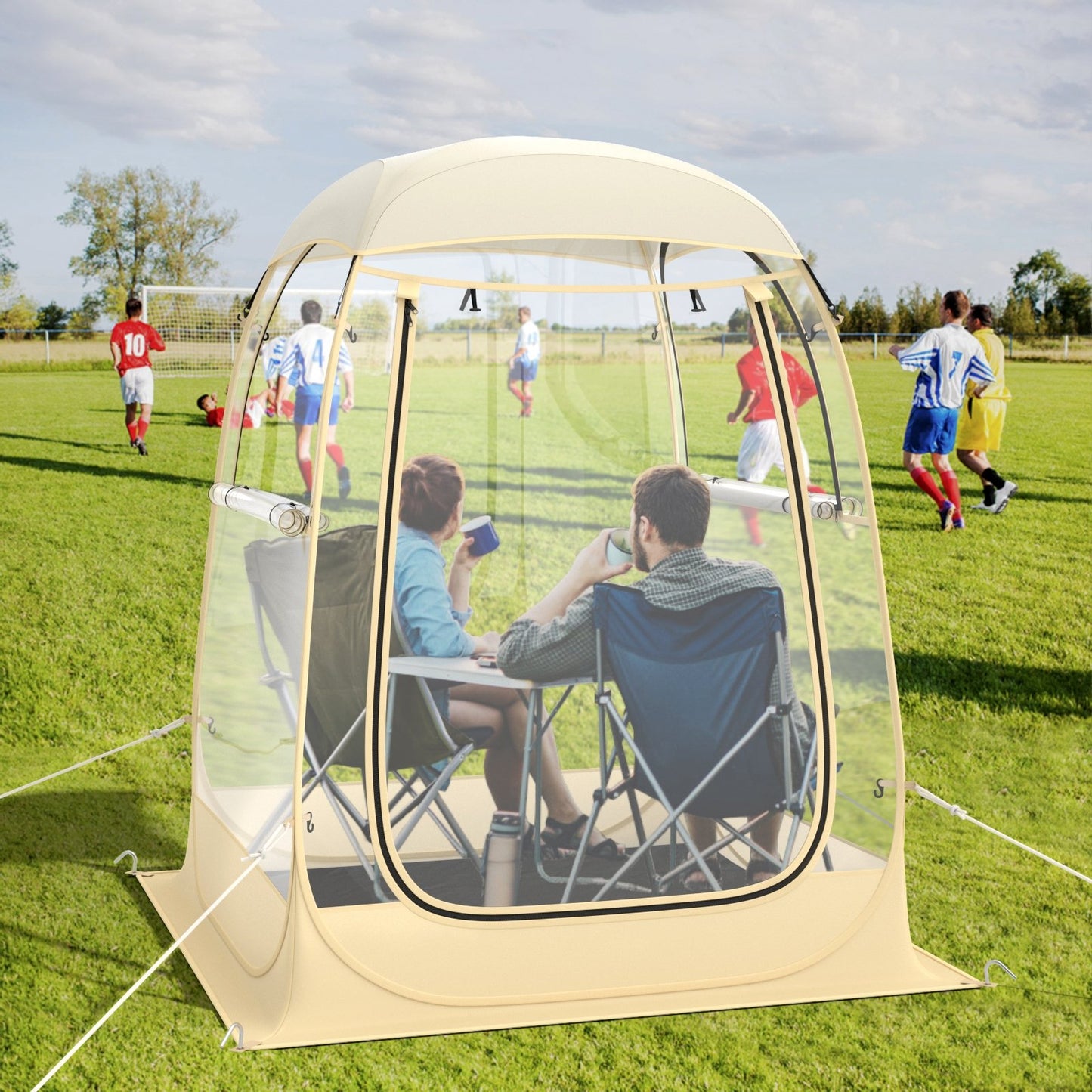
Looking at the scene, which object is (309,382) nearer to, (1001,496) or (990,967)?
(990,967)

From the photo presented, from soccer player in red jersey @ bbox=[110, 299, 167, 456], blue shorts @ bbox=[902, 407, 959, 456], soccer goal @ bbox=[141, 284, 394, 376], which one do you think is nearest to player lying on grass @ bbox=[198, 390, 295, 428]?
blue shorts @ bbox=[902, 407, 959, 456]

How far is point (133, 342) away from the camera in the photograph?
539 inches

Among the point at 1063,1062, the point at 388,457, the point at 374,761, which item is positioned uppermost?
the point at 388,457

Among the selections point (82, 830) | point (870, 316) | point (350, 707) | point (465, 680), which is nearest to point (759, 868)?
point (465, 680)

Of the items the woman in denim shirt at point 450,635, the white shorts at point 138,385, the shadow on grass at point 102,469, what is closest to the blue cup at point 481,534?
the woman in denim shirt at point 450,635

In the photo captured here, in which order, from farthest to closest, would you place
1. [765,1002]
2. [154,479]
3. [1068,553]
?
[154,479] → [1068,553] → [765,1002]

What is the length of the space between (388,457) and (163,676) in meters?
3.83

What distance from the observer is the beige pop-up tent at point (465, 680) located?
3.17m

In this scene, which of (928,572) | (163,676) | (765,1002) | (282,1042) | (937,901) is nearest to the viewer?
(282,1042)

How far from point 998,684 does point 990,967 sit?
121 inches

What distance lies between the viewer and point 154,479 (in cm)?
1269

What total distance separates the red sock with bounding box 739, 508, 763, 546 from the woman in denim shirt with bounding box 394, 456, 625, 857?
99 cm

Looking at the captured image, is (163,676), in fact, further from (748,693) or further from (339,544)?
(748,693)

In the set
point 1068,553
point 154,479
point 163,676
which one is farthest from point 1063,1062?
point 154,479
